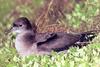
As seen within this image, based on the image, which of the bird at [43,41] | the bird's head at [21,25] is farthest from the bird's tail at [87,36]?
the bird's head at [21,25]

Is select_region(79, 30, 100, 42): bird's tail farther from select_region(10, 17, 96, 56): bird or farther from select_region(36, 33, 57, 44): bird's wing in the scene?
select_region(36, 33, 57, 44): bird's wing

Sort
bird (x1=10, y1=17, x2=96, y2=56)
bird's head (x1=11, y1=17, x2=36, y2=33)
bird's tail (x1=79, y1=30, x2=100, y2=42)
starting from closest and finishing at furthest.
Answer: bird (x1=10, y1=17, x2=96, y2=56) → bird's tail (x1=79, y1=30, x2=100, y2=42) → bird's head (x1=11, y1=17, x2=36, y2=33)

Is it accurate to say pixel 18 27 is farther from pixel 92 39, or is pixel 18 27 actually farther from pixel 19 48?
pixel 92 39

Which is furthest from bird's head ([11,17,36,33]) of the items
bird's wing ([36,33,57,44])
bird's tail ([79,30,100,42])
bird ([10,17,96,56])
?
bird's tail ([79,30,100,42])

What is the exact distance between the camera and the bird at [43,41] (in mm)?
9062

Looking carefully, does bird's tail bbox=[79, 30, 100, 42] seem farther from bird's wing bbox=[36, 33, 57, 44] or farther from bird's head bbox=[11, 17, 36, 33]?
bird's head bbox=[11, 17, 36, 33]

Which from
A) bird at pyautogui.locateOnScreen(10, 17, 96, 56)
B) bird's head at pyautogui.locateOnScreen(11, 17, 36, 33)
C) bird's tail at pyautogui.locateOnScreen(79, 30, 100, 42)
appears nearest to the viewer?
bird at pyautogui.locateOnScreen(10, 17, 96, 56)

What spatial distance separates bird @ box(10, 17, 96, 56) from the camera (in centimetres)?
906

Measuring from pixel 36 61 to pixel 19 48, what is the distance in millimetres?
1139

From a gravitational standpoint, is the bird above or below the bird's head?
below

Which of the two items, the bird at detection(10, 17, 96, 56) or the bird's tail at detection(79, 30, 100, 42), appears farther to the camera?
the bird's tail at detection(79, 30, 100, 42)

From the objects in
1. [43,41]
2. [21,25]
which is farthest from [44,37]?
[21,25]

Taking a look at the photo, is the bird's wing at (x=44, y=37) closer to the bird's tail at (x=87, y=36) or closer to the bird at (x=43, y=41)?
the bird at (x=43, y=41)

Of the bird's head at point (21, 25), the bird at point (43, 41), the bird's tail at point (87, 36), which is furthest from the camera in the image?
the bird's head at point (21, 25)
